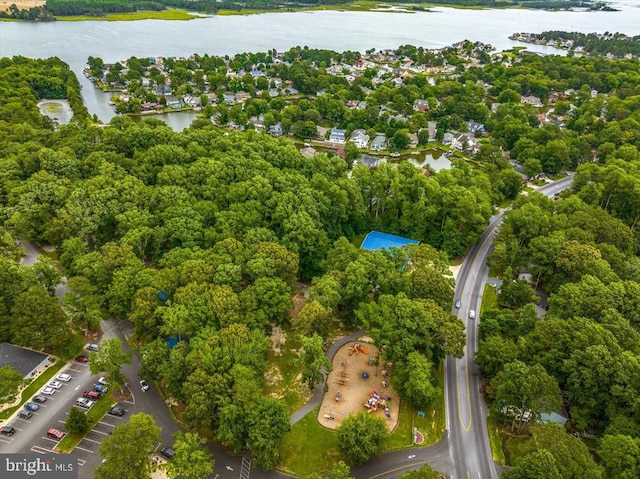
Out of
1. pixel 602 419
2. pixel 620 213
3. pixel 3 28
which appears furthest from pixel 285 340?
pixel 3 28

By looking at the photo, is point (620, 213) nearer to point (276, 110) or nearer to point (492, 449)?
point (492, 449)

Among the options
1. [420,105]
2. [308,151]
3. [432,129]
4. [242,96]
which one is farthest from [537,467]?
[242,96]

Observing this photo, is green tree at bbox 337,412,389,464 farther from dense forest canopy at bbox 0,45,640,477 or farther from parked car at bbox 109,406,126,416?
parked car at bbox 109,406,126,416

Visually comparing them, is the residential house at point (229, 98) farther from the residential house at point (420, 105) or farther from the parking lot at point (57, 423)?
the parking lot at point (57, 423)

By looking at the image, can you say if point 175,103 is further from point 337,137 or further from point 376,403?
point 376,403

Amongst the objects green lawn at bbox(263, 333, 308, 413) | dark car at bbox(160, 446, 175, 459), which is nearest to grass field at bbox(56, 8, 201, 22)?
green lawn at bbox(263, 333, 308, 413)

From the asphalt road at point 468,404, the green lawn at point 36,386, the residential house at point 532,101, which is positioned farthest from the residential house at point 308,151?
the residential house at point 532,101

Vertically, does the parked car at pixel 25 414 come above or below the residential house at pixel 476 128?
below

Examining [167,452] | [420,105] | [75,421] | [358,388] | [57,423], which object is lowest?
[358,388]
